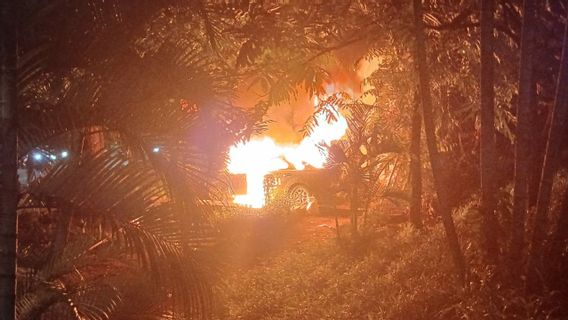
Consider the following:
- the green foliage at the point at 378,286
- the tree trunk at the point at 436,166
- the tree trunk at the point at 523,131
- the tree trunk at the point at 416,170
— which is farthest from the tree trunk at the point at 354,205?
the tree trunk at the point at 523,131

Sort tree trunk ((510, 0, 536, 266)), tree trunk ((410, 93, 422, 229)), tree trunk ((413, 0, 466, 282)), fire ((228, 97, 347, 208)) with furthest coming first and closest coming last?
fire ((228, 97, 347, 208)) → tree trunk ((410, 93, 422, 229)) → tree trunk ((413, 0, 466, 282)) → tree trunk ((510, 0, 536, 266))

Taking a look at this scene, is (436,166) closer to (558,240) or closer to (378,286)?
(558,240)

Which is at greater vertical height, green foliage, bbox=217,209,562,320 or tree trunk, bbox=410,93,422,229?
tree trunk, bbox=410,93,422,229

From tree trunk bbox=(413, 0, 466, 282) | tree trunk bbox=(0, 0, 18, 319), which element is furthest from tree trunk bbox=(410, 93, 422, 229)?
tree trunk bbox=(0, 0, 18, 319)

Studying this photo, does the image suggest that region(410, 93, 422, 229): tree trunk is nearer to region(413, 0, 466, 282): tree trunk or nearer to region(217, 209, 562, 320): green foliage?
region(217, 209, 562, 320): green foliage

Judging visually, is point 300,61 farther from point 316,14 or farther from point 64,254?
point 64,254

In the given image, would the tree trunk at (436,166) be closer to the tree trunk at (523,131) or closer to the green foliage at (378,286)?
the green foliage at (378,286)

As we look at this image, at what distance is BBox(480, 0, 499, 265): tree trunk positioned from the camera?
5.71 metres

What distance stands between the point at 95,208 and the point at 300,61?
5.22 metres

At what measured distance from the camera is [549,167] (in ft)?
17.5

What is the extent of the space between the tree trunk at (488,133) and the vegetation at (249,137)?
2 cm

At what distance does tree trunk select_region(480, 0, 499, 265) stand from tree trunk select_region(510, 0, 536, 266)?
316 mm

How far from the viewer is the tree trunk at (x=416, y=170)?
9695 millimetres

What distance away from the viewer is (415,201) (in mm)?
9820
